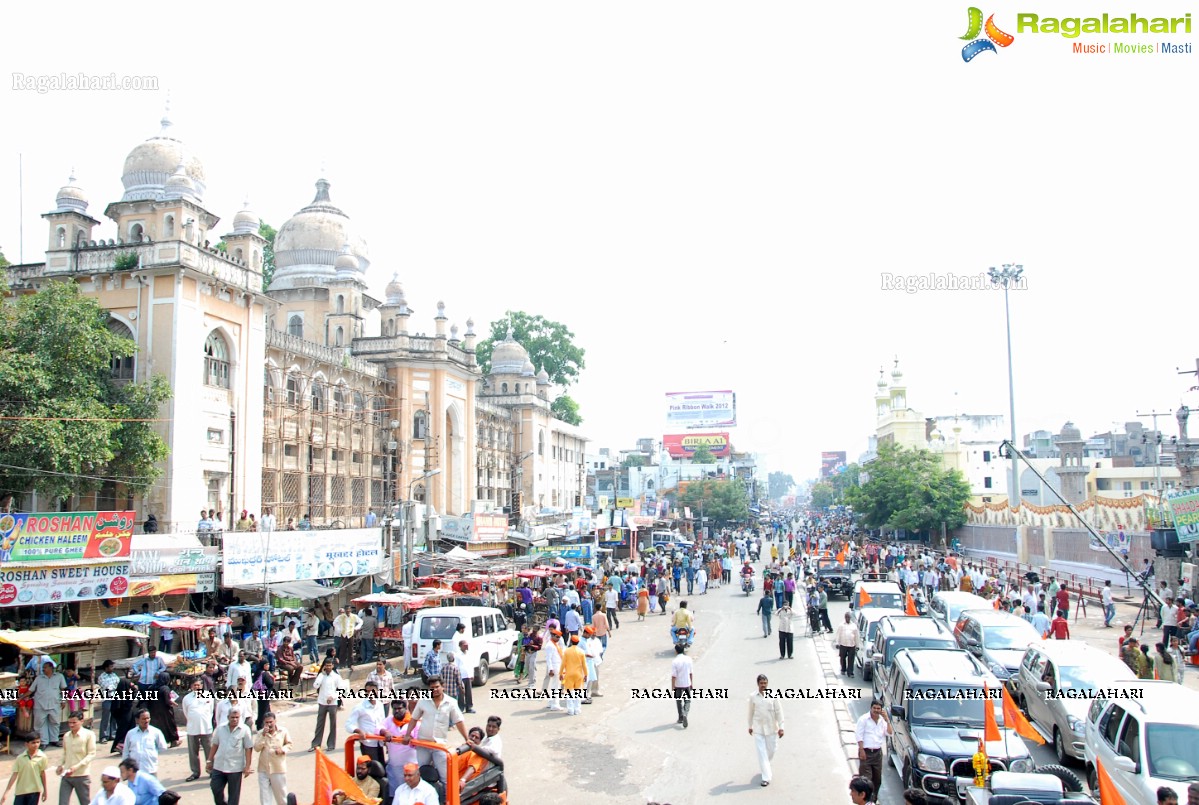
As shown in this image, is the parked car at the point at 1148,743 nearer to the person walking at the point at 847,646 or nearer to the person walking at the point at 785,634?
the person walking at the point at 847,646

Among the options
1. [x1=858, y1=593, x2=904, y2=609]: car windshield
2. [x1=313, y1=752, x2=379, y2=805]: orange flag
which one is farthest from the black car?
[x1=313, y1=752, x2=379, y2=805]: orange flag

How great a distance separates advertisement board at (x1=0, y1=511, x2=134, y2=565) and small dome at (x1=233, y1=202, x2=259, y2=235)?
527 inches

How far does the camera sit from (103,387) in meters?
22.1

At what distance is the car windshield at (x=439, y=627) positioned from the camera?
57.1ft

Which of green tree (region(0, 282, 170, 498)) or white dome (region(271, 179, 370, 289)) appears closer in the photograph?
green tree (region(0, 282, 170, 498))

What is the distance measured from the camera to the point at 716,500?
86.2 meters

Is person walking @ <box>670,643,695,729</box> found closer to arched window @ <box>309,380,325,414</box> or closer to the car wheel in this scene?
the car wheel

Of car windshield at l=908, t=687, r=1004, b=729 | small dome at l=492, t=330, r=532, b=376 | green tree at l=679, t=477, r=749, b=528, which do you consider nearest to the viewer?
car windshield at l=908, t=687, r=1004, b=729

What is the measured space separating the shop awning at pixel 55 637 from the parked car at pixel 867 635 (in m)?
12.9

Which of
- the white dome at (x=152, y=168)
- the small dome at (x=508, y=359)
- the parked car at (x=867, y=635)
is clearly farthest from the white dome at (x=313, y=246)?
the parked car at (x=867, y=635)

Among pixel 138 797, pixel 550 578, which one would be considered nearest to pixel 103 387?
pixel 550 578

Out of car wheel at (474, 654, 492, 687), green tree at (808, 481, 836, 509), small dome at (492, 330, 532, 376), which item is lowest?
green tree at (808, 481, 836, 509)

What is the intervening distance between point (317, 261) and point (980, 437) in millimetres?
75947

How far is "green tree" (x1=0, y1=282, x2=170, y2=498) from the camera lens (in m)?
19.1
